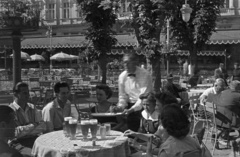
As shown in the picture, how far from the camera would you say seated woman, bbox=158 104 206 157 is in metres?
3.06

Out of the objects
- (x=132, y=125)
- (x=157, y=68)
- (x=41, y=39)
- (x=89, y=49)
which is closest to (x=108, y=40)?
(x=89, y=49)

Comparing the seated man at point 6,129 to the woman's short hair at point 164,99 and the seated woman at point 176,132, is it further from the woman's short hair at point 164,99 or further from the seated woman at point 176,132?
the woman's short hair at point 164,99

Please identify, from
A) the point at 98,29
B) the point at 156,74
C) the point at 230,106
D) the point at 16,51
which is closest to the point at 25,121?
the point at 16,51

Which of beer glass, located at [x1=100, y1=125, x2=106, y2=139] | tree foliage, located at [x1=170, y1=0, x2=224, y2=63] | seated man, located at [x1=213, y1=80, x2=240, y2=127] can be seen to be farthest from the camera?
tree foliage, located at [x1=170, y1=0, x2=224, y2=63]

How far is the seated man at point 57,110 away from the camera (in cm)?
490

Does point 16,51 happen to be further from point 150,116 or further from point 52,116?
point 150,116

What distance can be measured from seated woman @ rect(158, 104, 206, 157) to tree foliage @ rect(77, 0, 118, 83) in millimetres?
12237

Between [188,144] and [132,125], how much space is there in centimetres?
254

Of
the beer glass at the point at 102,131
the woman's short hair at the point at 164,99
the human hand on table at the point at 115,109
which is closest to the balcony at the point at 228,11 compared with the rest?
the human hand on table at the point at 115,109

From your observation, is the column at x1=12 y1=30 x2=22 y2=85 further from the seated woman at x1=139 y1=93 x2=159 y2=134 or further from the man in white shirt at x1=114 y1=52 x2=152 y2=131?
the seated woman at x1=139 y1=93 x2=159 y2=134

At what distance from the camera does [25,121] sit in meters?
4.84

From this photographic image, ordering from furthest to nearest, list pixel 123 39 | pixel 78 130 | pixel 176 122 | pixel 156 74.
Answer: pixel 123 39, pixel 156 74, pixel 78 130, pixel 176 122

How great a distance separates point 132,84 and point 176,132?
285cm

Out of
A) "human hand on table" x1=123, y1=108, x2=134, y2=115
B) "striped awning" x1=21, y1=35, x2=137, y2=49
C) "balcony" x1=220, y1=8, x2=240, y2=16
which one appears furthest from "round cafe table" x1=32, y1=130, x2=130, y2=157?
"balcony" x1=220, y1=8, x2=240, y2=16
